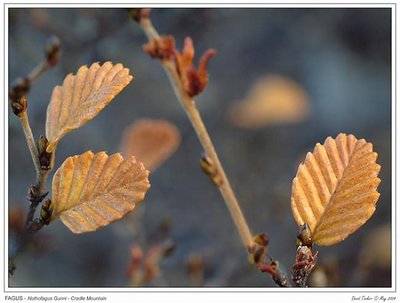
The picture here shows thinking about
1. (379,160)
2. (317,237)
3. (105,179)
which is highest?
(105,179)

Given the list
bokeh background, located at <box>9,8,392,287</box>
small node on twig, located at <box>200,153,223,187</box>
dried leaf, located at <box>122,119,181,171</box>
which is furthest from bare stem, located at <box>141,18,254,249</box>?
bokeh background, located at <box>9,8,392,287</box>

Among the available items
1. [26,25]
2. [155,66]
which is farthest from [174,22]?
[155,66]

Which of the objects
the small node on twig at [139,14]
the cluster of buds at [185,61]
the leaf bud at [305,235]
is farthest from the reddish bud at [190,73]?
the leaf bud at [305,235]

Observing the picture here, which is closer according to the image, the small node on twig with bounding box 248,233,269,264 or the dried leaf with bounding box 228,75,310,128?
the small node on twig with bounding box 248,233,269,264

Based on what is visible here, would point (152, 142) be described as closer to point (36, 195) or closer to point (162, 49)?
point (162, 49)

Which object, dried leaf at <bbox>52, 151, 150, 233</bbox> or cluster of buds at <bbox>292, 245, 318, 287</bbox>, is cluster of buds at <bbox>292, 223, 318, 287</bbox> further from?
dried leaf at <bbox>52, 151, 150, 233</bbox>
